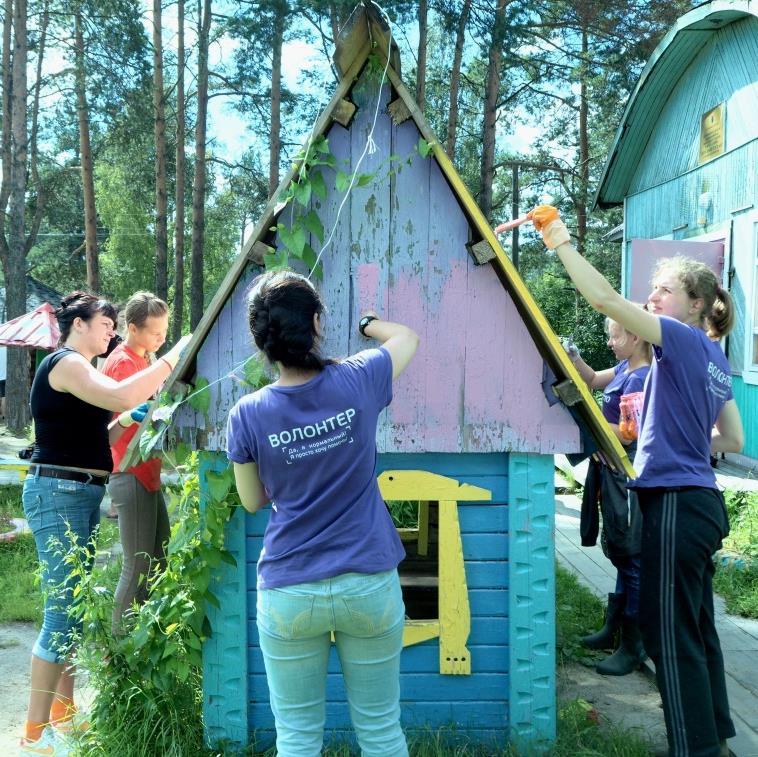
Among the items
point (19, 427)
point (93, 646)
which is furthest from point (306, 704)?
point (19, 427)

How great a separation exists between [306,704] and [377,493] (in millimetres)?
595

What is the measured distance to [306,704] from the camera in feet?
7.29

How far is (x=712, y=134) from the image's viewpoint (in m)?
10.6

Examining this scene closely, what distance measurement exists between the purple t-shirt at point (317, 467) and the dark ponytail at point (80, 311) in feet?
4.84

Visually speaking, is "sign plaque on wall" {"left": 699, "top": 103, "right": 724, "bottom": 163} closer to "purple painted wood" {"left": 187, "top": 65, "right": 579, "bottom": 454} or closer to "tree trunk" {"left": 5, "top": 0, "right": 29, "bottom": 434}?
"purple painted wood" {"left": 187, "top": 65, "right": 579, "bottom": 454}

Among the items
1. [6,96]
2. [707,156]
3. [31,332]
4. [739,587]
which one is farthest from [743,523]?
[6,96]

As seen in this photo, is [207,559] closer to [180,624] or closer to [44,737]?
[180,624]

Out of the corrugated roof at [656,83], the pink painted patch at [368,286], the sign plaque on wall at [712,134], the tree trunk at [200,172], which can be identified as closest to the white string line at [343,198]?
the pink painted patch at [368,286]

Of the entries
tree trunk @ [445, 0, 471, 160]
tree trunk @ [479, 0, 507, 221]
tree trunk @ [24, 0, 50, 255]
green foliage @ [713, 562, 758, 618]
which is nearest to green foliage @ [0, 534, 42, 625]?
green foliage @ [713, 562, 758, 618]

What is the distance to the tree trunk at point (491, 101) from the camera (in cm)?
1567

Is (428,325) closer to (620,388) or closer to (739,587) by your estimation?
(620,388)

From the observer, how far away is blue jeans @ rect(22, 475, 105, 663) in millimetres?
3266

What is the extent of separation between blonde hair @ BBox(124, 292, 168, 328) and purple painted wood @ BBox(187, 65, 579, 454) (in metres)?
1.04

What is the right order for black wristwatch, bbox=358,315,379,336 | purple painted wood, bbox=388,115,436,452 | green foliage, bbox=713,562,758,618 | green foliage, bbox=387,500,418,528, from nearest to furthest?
1. black wristwatch, bbox=358,315,379,336
2. purple painted wood, bbox=388,115,436,452
3. green foliage, bbox=713,562,758,618
4. green foliage, bbox=387,500,418,528
